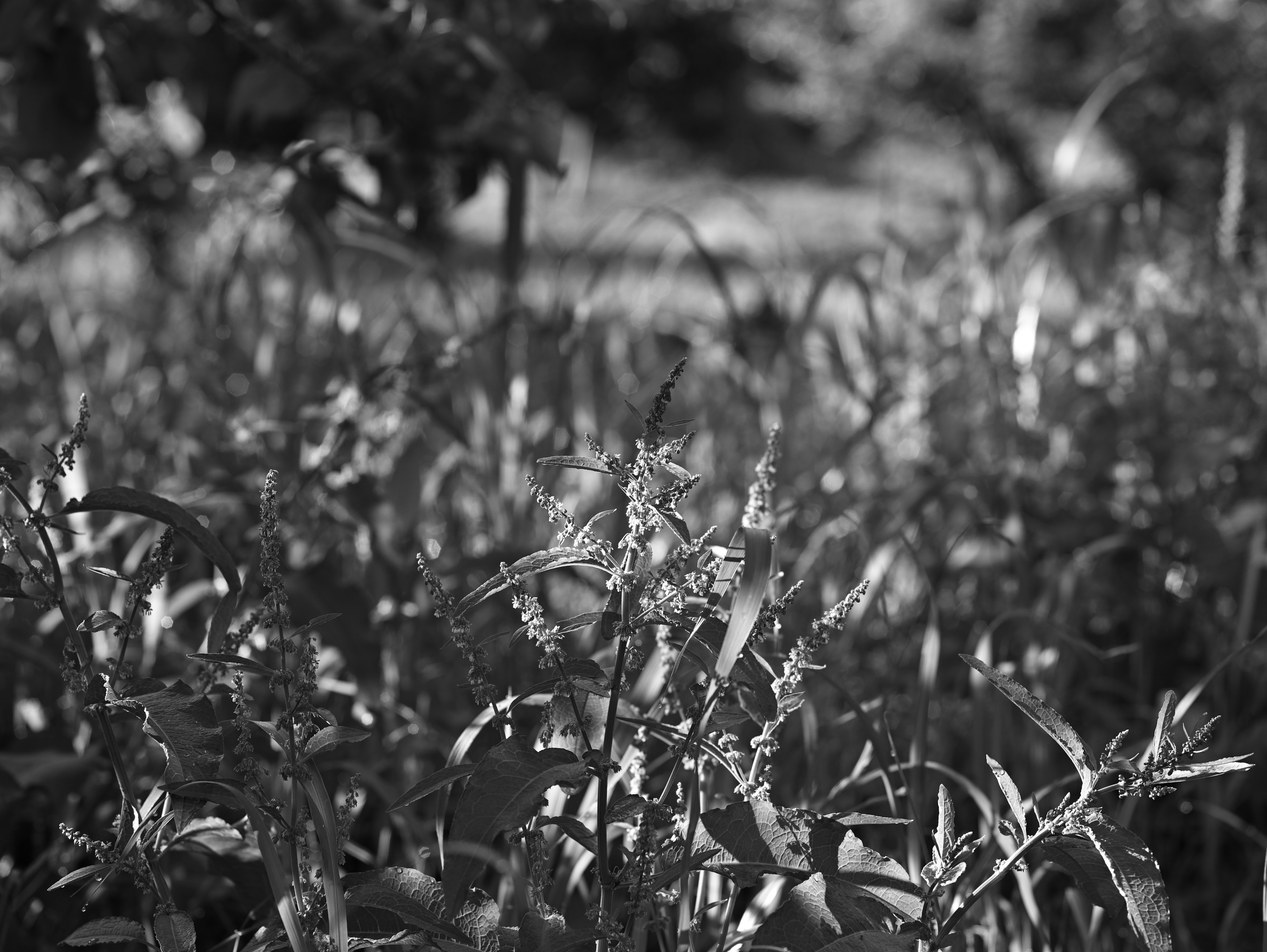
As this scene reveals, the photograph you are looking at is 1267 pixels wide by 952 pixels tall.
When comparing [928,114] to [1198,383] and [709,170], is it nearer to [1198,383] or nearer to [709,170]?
[709,170]

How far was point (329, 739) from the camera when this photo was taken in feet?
2.91

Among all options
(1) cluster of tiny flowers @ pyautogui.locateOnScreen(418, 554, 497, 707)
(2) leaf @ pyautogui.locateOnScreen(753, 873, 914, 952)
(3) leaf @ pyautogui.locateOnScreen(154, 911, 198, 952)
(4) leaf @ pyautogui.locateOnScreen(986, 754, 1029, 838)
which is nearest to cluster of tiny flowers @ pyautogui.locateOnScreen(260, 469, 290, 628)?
(1) cluster of tiny flowers @ pyautogui.locateOnScreen(418, 554, 497, 707)

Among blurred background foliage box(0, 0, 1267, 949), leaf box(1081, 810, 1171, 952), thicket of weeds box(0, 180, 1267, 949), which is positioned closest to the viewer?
leaf box(1081, 810, 1171, 952)

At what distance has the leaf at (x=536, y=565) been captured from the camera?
33.5 inches

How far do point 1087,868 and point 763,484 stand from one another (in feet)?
1.26

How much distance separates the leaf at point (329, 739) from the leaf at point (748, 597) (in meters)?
0.28

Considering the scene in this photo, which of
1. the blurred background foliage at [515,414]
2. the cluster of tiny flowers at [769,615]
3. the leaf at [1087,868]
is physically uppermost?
the cluster of tiny flowers at [769,615]

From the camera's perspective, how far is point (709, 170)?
1544 centimetres

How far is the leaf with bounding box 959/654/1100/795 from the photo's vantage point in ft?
2.74

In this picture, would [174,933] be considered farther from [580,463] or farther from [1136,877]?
[1136,877]

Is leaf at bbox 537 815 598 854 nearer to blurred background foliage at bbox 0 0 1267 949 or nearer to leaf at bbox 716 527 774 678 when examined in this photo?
leaf at bbox 716 527 774 678

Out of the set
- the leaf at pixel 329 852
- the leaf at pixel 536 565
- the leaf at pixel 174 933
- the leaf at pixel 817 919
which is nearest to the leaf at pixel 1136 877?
the leaf at pixel 817 919

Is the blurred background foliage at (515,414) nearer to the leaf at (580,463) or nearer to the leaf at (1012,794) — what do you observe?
the leaf at (1012,794)

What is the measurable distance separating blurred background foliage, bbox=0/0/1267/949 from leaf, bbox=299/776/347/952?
0.91 ft
